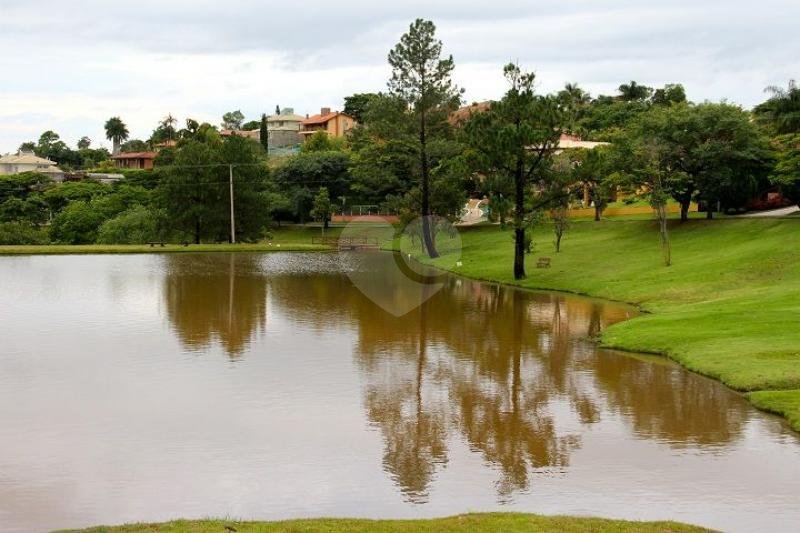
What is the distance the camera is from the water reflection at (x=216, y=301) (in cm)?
3134

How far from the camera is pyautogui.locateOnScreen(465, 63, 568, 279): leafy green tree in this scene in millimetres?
45688

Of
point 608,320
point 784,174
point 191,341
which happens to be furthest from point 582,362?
point 784,174

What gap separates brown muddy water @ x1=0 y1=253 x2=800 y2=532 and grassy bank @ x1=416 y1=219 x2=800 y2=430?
1290 millimetres

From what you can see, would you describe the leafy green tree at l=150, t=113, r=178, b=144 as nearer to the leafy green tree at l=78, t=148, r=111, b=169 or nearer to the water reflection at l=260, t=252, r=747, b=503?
the leafy green tree at l=78, t=148, r=111, b=169

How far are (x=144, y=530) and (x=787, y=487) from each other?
454 inches

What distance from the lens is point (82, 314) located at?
3631 cm

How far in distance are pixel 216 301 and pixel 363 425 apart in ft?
74.5

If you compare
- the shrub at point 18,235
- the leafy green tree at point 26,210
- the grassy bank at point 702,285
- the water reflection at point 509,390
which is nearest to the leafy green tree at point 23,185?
the leafy green tree at point 26,210

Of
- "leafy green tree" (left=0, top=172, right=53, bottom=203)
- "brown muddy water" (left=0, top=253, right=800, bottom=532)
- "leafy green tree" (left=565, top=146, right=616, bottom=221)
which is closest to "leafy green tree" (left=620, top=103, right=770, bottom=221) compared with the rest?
"leafy green tree" (left=565, top=146, right=616, bottom=221)

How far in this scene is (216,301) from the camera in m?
40.9

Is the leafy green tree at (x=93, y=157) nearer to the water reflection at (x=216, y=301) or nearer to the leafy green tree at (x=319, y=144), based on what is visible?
the leafy green tree at (x=319, y=144)

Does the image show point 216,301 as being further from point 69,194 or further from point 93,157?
point 93,157

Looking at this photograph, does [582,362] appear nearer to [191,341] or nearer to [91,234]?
[191,341]

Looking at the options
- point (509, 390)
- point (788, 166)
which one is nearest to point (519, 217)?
point (788, 166)
